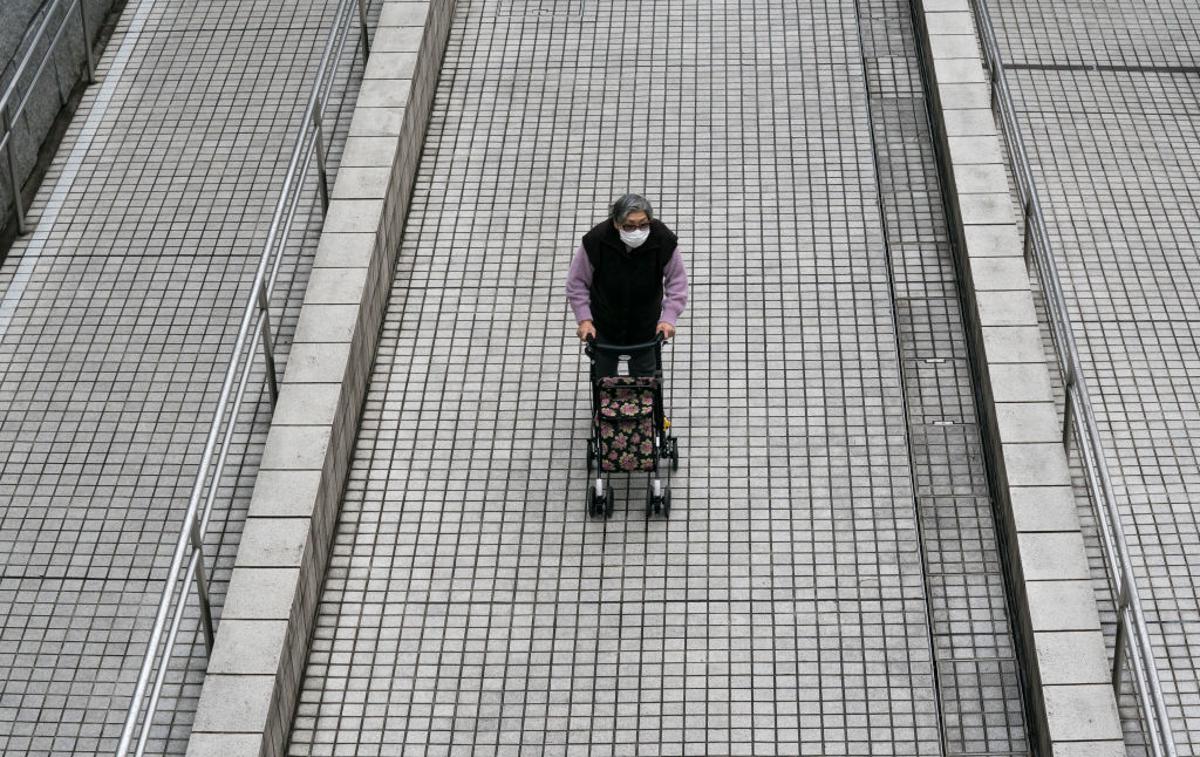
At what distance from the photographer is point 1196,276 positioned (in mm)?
10633

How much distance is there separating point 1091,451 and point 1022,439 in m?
0.46

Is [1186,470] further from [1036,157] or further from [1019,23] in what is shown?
[1019,23]

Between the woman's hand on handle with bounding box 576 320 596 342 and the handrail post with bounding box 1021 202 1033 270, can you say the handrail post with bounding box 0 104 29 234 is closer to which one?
the woman's hand on handle with bounding box 576 320 596 342

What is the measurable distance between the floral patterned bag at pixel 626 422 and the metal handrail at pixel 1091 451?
2022 mm

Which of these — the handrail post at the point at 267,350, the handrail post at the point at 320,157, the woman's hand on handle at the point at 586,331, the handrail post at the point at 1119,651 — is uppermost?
the handrail post at the point at 320,157

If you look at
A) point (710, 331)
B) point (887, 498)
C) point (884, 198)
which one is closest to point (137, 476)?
point (710, 331)

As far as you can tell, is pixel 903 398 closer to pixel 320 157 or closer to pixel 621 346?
pixel 621 346

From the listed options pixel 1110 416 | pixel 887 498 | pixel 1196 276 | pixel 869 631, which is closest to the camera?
pixel 869 631

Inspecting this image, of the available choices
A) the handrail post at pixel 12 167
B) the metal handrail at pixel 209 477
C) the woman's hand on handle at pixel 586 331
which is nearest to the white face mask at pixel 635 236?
the woman's hand on handle at pixel 586 331

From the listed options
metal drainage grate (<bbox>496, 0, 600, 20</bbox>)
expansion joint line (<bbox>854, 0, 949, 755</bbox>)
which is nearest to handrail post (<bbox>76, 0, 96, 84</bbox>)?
A: metal drainage grate (<bbox>496, 0, 600, 20</bbox>)

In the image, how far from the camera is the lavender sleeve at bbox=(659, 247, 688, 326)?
8.62 meters

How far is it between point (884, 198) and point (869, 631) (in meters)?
3.52

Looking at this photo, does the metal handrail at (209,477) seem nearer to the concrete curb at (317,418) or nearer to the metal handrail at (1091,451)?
the concrete curb at (317,418)

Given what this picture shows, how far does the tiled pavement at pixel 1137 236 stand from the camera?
8.80 m
